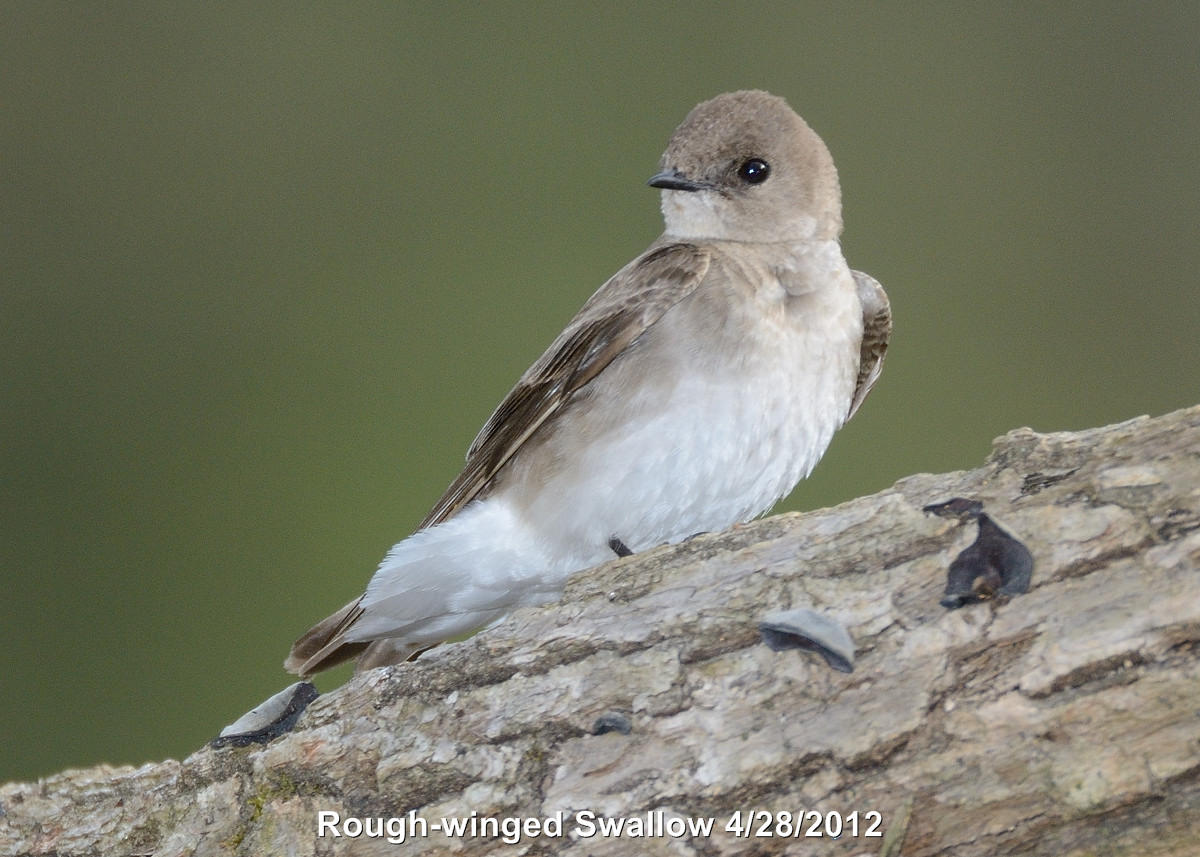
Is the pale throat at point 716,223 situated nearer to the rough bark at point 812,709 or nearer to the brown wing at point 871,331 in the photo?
the brown wing at point 871,331

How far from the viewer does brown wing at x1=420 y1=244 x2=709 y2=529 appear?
182cm

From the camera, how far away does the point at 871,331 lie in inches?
81.8

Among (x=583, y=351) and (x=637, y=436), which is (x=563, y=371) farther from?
(x=637, y=436)

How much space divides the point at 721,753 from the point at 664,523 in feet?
2.16

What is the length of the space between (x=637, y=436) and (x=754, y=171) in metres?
0.61

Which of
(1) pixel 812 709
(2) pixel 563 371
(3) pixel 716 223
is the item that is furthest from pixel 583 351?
(1) pixel 812 709

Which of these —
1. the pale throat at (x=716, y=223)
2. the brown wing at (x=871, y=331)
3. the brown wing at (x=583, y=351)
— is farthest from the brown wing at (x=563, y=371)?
the brown wing at (x=871, y=331)

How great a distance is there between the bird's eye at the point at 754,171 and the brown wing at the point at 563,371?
8.9 inches

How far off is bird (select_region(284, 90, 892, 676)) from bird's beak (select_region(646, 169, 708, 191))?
5.2 inches

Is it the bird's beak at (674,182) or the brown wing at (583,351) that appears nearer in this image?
the brown wing at (583,351)

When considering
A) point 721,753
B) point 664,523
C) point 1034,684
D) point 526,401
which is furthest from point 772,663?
point 526,401

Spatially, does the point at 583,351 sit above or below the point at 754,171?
below

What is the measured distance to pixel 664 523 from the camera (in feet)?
5.92

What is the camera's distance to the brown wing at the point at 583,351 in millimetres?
1820
